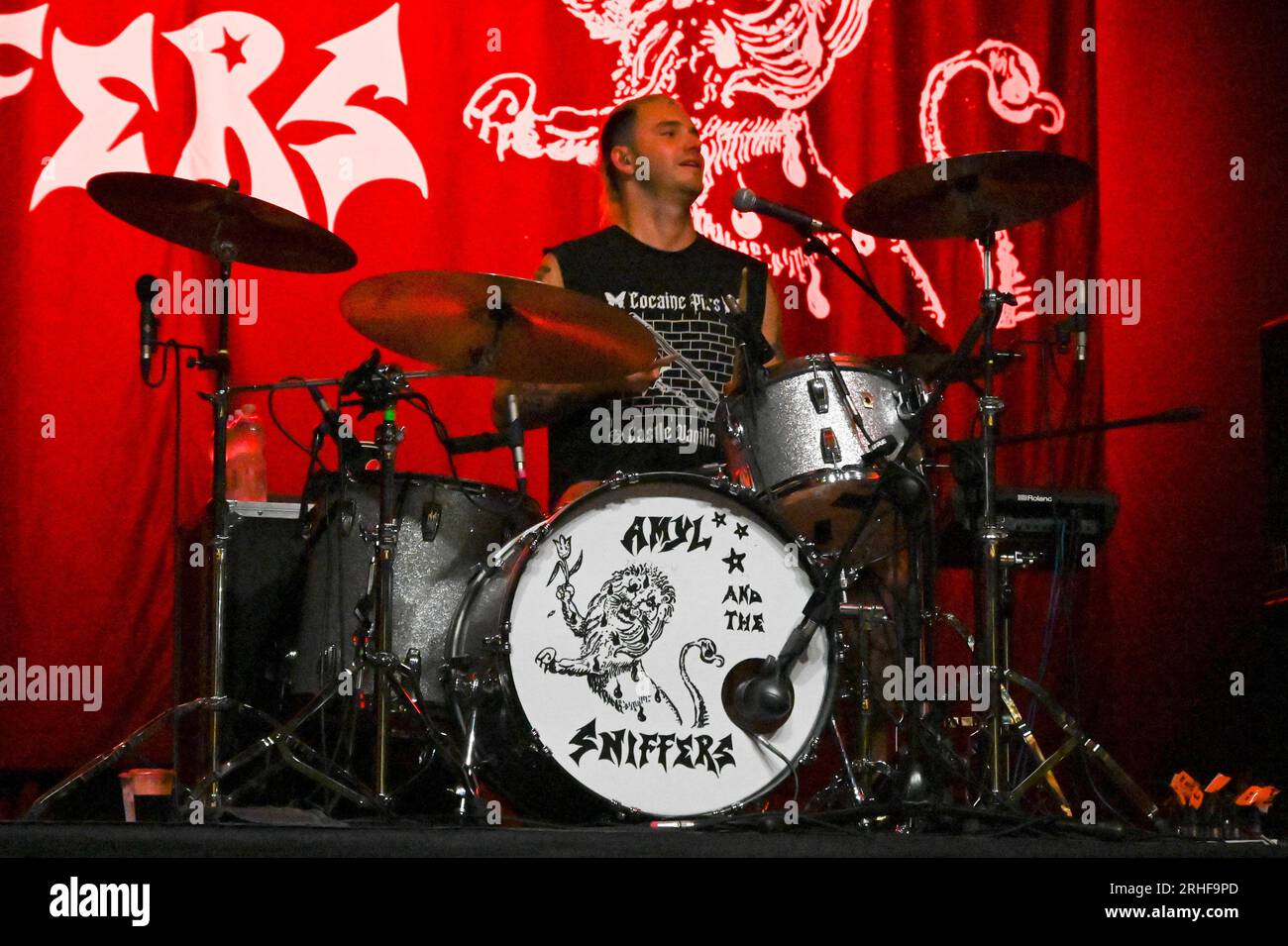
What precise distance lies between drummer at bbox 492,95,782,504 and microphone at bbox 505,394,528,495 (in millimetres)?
34

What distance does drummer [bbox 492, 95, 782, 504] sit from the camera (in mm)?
4230

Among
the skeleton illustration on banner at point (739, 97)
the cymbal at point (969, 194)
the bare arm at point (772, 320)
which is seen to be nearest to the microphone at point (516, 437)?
the bare arm at point (772, 320)

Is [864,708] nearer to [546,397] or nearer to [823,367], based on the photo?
[823,367]

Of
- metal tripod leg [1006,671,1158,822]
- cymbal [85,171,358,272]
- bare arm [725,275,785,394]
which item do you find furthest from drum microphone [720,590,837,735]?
cymbal [85,171,358,272]

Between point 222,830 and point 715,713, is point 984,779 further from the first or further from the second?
point 222,830

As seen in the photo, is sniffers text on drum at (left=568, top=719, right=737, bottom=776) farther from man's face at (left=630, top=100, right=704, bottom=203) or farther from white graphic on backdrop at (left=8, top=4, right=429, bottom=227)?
white graphic on backdrop at (left=8, top=4, right=429, bottom=227)

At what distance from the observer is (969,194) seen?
12.3 ft

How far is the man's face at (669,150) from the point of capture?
177 inches

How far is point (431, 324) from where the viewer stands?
12.2ft

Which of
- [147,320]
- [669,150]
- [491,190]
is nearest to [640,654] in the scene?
[147,320]

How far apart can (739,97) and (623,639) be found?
7.67 ft

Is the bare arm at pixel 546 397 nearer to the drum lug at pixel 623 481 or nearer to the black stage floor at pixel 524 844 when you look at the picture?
the drum lug at pixel 623 481

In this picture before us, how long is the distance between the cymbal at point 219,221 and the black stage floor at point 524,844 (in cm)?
152

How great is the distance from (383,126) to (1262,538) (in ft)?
10.5
